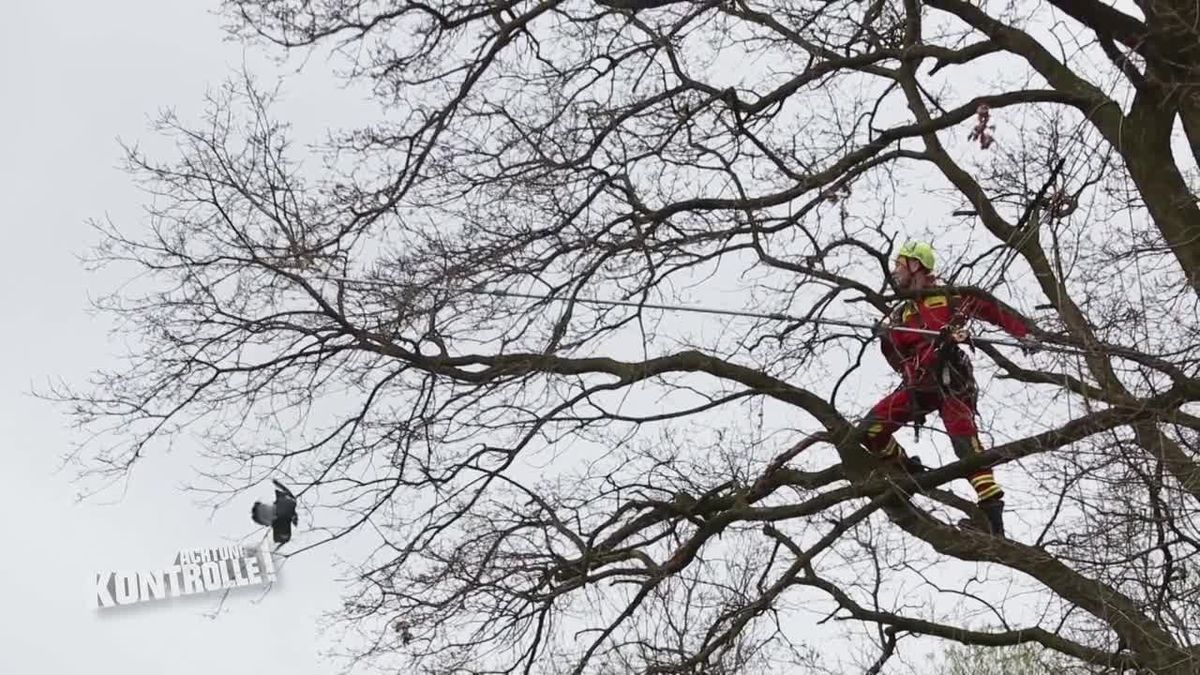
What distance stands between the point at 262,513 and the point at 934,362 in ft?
13.5

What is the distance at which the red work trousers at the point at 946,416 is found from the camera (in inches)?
418

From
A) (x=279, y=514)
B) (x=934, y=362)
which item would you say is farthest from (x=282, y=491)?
(x=934, y=362)

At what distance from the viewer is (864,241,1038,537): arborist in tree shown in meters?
9.98

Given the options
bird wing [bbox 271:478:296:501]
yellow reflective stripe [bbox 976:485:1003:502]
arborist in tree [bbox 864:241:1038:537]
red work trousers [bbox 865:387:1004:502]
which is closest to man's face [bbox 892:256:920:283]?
arborist in tree [bbox 864:241:1038:537]

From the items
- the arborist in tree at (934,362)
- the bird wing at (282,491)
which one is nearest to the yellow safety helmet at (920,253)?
the arborist in tree at (934,362)

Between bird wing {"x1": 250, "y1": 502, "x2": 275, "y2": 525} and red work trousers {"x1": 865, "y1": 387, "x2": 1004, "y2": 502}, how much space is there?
376cm

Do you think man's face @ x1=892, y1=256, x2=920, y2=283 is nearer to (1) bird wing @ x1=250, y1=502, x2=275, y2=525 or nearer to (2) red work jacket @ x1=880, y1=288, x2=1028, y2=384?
(2) red work jacket @ x1=880, y1=288, x2=1028, y2=384

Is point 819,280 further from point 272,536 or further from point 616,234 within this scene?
point 272,536

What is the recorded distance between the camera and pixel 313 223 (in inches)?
464

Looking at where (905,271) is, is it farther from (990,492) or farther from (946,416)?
(990,492)

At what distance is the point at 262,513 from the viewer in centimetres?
1085

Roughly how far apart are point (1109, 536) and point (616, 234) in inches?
157

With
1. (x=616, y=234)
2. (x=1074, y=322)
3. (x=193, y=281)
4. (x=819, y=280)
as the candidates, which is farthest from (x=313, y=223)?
(x=1074, y=322)

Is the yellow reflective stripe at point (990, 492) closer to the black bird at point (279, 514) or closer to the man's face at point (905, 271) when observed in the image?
the man's face at point (905, 271)
